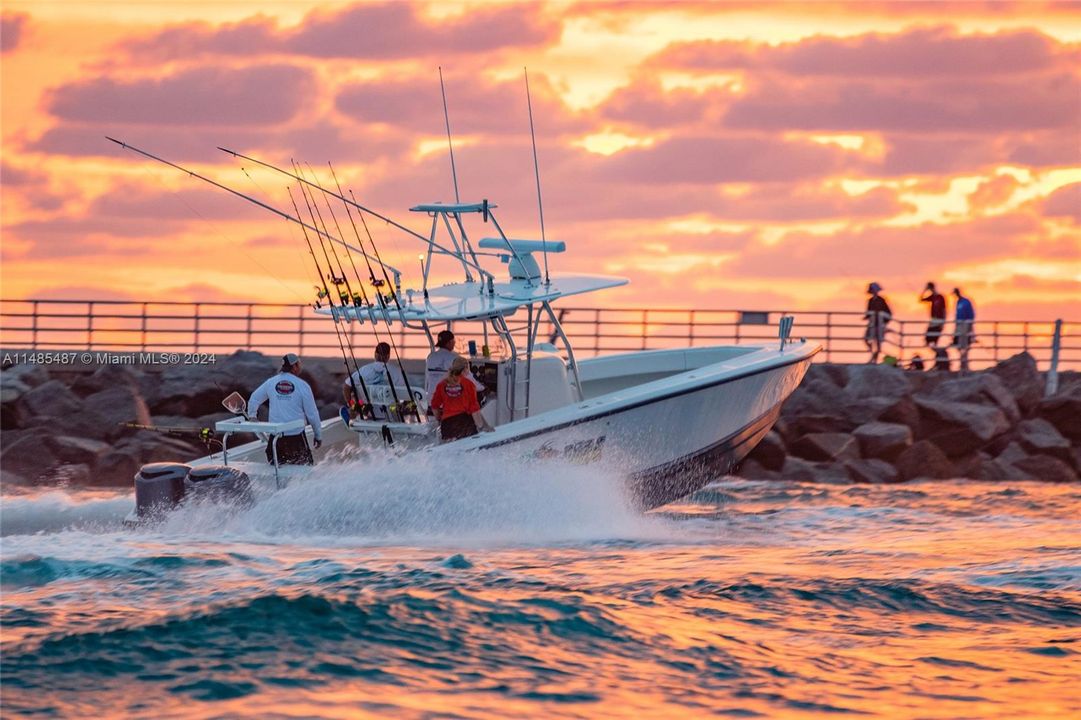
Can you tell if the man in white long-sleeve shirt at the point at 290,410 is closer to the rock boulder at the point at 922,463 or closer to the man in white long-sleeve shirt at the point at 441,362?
the man in white long-sleeve shirt at the point at 441,362

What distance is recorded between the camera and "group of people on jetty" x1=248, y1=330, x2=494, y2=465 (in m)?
12.9

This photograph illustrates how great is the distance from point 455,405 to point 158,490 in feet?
8.32

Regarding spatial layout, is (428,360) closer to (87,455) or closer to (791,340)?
(791,340)

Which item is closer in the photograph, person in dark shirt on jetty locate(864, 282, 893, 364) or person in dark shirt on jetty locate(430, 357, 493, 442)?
person in dark shirt on jetty locate(430, 357, 493, 442)

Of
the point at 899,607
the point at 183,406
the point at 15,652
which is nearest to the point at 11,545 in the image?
the point at 15,652

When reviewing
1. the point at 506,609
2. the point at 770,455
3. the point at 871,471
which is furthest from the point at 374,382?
the point at 871,471

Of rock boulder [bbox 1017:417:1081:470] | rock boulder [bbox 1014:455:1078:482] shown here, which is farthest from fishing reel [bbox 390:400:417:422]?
rock boulder [bbox 1017:417:1081:470]

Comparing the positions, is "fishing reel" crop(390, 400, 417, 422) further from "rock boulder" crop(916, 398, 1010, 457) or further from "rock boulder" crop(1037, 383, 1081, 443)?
"rock boulder" crop(1037, 383, 1081, 443)

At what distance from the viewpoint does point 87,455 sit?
19953mm

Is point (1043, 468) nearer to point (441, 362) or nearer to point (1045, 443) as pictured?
point (1045, 443)

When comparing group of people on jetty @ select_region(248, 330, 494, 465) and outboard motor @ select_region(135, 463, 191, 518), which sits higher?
group of people on jetty @ select_region(248, 330, 494, 465)

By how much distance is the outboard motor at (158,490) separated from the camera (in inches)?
478

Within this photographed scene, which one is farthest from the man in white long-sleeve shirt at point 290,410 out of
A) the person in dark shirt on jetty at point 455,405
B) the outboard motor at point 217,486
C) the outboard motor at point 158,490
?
the person in dark shirt on jetty at point 455,405

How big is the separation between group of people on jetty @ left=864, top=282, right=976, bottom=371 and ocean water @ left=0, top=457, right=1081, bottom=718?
1048 cm
